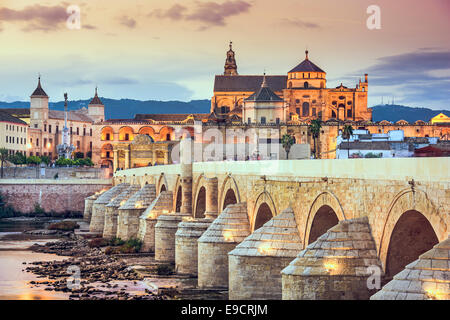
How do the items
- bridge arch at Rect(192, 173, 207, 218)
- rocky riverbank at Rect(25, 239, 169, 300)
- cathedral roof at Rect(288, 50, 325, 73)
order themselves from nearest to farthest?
rocky riverbank at Rect(25, 239, 169, 300) → bridge arch at Rect(192, 173, 207, 218) → cathedral roof at Rect(288, 50, 325, 73)

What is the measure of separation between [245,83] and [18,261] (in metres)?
87.4

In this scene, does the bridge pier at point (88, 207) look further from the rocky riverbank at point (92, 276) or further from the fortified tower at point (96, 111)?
the fortified tower at point (96, 111)

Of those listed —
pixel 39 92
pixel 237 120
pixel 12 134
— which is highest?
pixel 39 92

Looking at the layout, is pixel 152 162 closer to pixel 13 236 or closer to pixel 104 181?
pixel 104 181

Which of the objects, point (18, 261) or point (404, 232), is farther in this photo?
point (18, 261)

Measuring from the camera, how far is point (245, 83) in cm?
12556

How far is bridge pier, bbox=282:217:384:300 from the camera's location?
16859 mm

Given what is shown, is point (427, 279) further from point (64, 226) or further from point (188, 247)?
point (64, 226)

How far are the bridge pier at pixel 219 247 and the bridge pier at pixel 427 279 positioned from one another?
561 inches

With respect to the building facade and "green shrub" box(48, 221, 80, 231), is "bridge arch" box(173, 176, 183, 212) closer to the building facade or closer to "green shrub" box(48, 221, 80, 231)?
"green shrub" box(48, 221, 80, 231)

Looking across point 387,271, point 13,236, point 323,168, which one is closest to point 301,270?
point 387,271

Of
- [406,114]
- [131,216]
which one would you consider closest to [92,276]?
[131,216]

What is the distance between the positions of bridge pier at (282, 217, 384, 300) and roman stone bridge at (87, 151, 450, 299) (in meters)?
0.02

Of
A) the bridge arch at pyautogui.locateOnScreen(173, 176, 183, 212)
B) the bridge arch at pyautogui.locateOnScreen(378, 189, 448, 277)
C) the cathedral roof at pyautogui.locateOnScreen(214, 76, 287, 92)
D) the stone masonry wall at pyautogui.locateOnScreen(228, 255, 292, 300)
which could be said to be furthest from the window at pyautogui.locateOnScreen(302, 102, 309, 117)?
the bridge arch at pyautogui.locateOnScreen(378, 189, 448, 277)
